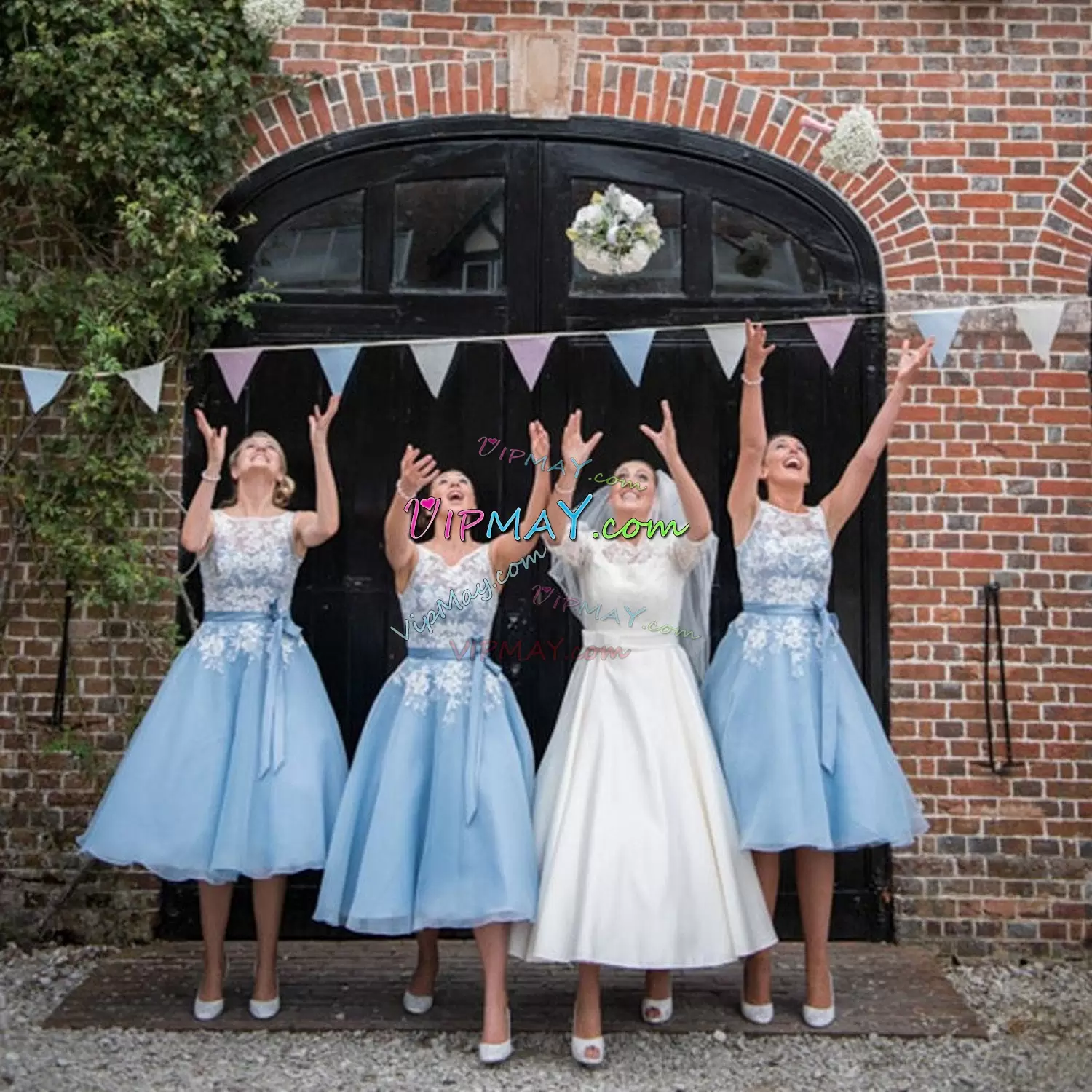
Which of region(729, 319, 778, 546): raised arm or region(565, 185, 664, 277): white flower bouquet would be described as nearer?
region(729, 319, 778, 546): raised arm

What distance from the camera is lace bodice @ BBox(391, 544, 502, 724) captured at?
145 inches

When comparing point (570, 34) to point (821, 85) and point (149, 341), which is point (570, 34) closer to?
point (821, 85)

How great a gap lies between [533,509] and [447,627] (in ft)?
1.56

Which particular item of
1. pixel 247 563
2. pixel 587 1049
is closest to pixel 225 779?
pixel 247 563

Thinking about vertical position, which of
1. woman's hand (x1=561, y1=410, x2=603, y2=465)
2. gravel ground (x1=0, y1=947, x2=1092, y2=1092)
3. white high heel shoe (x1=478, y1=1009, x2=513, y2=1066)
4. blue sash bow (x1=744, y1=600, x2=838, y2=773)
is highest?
woman's hand (x1=561, y1=410, x2=603, y2=465)

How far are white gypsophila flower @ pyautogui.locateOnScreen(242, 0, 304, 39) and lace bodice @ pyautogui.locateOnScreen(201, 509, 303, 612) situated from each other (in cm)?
215

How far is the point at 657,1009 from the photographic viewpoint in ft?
12.3

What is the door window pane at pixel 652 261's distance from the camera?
197 inches

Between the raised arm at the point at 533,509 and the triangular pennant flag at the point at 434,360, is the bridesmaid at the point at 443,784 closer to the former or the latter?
the raised arm at the point at 533,509

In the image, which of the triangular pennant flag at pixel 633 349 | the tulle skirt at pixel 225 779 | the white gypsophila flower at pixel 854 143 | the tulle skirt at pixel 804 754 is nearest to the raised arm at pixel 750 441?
the tulle skirt at pixel 804 754

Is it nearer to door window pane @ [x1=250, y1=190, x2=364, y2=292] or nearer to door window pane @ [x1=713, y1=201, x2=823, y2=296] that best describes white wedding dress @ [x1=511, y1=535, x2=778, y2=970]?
door window pane @ [x1=713, y1=201, x2=823, y2=296]

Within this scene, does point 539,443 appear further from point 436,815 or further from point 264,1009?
point 264,1009

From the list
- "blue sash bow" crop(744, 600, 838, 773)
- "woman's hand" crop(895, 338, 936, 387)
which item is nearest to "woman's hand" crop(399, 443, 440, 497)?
"blue sash bow" crop(744, 600, 838, 773)

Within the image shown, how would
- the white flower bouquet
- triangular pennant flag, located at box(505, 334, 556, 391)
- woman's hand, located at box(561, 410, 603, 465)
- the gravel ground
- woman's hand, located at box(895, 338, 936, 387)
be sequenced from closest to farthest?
the gravel ground → woman's hand, located at box(561, 410, 603, 465) → woman's hand, located at box(895, 338, 936, 387) → the white flower bouquet → triangular pennant flag, located at box(505, 334, 556, 391)
